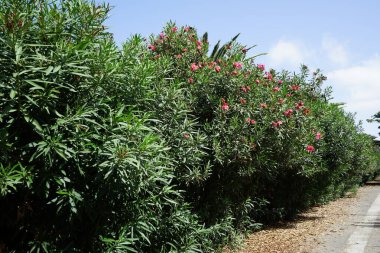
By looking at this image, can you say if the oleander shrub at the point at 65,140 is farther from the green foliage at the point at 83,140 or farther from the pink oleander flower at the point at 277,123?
the pink oleander flower at the point at 277,123

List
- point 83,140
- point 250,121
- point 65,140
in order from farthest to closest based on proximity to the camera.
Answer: point 250,121
point 83,140
point 65,140

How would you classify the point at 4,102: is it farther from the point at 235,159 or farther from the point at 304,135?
the point at 304,135

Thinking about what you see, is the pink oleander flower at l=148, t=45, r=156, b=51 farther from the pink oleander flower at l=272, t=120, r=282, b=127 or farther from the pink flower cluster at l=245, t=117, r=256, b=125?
the pink oleander flower at l=272, t=120, r=282, b=127

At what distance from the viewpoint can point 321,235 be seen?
416 inches

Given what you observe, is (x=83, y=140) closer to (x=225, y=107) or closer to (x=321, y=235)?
(x=225, y=107)

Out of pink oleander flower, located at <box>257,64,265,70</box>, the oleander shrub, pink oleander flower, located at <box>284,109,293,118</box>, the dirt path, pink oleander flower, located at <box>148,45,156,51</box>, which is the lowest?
the dirt path

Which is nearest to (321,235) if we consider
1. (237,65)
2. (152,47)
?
(237,65)

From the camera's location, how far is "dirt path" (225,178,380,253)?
8.80 m

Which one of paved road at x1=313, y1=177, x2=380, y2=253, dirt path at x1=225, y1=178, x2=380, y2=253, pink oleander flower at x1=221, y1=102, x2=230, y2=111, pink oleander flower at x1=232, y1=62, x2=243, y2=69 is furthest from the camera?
dirt path at x1=225, y1=178, x2=380, y2=253

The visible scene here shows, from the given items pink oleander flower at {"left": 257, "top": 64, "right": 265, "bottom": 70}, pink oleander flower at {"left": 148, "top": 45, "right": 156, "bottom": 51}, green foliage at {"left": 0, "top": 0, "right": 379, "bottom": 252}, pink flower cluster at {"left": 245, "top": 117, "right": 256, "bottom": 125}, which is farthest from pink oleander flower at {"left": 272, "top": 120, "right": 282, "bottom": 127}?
pink oleander flower at {"left": 148, "top": 45, "right": 156, "bottom": 51}

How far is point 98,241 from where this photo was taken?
15.4 ft

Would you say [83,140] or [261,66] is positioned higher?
[261,66]

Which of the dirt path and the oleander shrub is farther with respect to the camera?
the dirt path

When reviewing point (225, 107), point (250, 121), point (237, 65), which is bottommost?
point (250, 121)
